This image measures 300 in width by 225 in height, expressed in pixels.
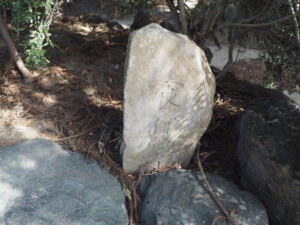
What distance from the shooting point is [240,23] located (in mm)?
3248

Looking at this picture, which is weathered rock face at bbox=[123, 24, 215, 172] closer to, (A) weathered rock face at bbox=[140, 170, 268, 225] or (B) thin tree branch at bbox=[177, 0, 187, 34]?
(A) weathered rock face at bbox=[140, 170, 268, 225]

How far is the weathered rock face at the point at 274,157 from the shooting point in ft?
7.59

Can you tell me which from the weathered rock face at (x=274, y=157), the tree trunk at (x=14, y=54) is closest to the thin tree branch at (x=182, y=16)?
the weathered rock face at (x=274, y=157)

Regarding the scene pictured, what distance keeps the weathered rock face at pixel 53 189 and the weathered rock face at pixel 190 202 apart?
222 millimetres

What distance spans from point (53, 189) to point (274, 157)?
1592 millimetres

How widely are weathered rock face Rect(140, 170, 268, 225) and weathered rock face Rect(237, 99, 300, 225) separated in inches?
4.6

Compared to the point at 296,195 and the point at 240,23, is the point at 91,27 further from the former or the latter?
the point at 296,195

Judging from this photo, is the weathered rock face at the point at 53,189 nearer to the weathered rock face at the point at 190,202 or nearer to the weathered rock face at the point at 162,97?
the weathered rock face at the point at 190,202

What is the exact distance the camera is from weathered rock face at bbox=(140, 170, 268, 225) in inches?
91.2

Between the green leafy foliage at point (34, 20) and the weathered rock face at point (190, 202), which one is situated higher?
the green leafy foliage at point (34, 20)

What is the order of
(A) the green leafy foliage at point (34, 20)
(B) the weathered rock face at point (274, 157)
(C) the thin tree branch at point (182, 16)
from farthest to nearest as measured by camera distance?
(C) the thin tree branch at point (182, 16) → (A) the green leafy foliage at point (34, 20) → (B) the weathered rock face at point (274, 157)

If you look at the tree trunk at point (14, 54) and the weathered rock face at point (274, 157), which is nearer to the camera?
the weathered rock face at point (274, 157)

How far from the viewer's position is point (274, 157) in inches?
95.1

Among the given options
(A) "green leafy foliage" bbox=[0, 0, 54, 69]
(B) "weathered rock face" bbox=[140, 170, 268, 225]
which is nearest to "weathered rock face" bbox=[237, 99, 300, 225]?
(B) "weathered rock face" bbox=[140, 170, 268, 225]
